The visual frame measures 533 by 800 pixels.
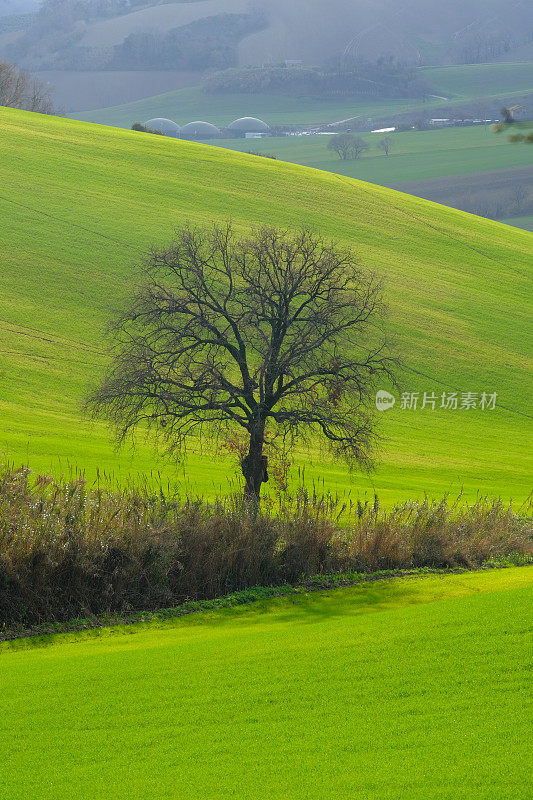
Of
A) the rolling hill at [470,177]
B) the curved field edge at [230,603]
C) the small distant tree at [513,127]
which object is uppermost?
the rolling hill at [470,177]

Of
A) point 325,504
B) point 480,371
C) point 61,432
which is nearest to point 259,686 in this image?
point 325,504

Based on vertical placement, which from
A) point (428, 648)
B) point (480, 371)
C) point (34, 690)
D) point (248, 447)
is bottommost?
point (34, 690)

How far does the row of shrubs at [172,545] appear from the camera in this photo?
14.5 m

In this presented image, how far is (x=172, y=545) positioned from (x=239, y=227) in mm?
39115

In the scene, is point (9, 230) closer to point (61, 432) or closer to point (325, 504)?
point (61, 432)

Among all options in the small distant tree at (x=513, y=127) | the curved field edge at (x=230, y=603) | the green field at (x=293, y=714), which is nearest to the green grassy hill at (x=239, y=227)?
the curved field edge at (x=230, y=603)

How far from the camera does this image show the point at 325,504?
19.2 metres

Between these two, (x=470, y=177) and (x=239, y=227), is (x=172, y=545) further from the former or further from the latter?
(x=470, y=177)

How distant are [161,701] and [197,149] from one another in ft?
209

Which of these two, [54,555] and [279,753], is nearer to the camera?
[279,753]

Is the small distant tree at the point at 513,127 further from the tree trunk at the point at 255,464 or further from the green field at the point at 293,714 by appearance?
the tree trunk at the point at 255,464

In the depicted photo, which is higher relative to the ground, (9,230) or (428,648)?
(9,230)

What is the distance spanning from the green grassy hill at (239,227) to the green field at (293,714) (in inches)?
495

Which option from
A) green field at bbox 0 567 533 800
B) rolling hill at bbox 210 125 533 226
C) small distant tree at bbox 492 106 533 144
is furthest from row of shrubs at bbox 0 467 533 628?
rolling hill at bbox 210 125 533 226
